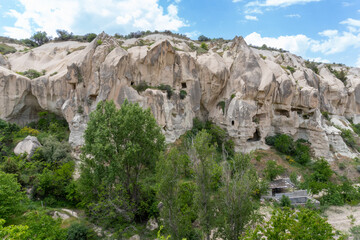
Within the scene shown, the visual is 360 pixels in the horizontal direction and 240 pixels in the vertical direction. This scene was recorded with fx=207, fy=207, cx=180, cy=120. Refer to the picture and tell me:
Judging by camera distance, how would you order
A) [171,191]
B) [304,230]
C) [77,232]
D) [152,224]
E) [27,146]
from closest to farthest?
[304,230], [171,191], [77,232], [152,224], [27,146]

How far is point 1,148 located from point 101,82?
11191mm

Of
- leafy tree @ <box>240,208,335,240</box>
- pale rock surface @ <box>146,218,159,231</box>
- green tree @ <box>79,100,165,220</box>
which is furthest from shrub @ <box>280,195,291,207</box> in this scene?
leafy tree @ <box>240,208,335,240</box>

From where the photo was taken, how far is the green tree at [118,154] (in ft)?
40.4

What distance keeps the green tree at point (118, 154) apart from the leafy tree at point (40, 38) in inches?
1785

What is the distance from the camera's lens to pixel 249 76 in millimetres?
26609

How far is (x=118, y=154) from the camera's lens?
1257 centimetres

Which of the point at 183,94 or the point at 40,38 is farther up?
the point at 40,38

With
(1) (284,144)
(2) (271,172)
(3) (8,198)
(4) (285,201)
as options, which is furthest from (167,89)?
(3) (8,198)

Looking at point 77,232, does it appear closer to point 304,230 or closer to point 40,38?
point 304,230

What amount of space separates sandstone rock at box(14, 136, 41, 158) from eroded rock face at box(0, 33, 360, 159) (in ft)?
10.3

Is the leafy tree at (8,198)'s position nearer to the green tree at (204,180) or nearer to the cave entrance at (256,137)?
the green tree at (204,180)

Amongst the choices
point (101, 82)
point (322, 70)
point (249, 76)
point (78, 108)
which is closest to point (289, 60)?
point (322, 70)

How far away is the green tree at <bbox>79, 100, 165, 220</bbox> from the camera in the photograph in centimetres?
1231

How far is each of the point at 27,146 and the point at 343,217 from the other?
89.4 feet
